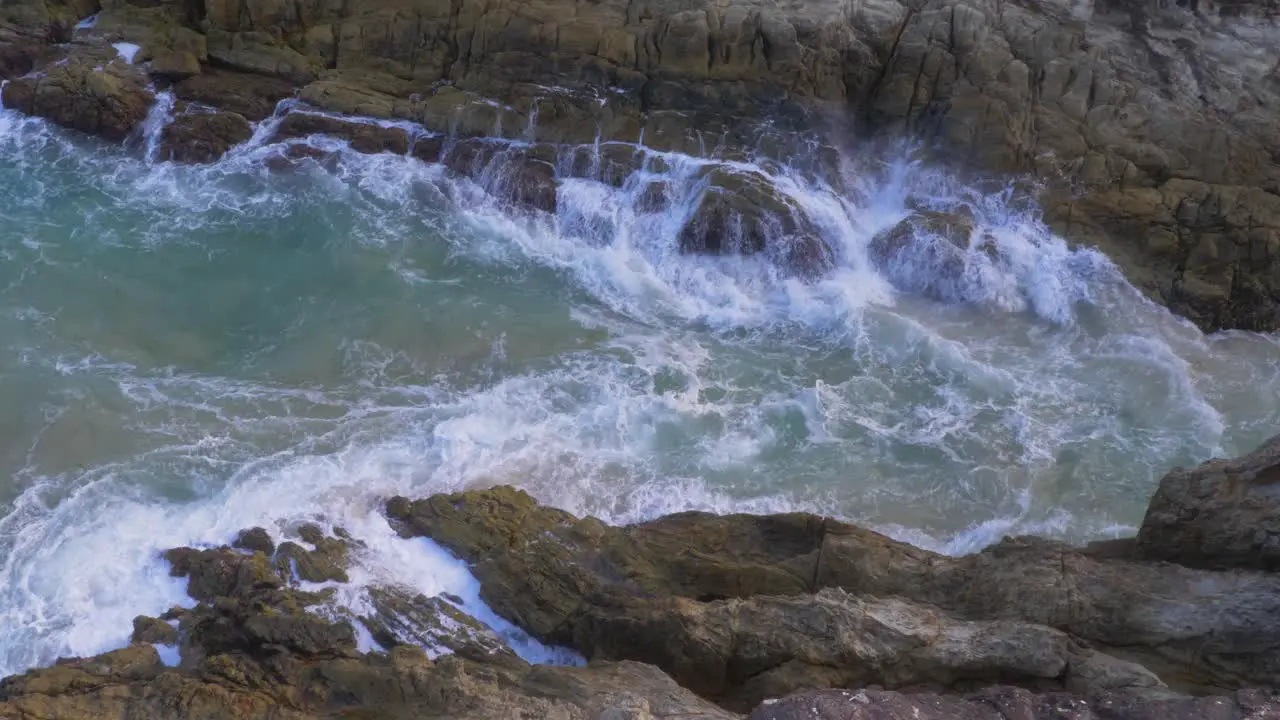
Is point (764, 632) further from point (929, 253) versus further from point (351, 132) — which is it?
point (351, 132)

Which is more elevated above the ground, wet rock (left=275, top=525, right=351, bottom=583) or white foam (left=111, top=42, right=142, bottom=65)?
white foam (left=111, top=42, right=142, bottom=65)

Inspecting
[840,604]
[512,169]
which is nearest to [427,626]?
[840,604]

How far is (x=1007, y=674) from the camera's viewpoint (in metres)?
9.71

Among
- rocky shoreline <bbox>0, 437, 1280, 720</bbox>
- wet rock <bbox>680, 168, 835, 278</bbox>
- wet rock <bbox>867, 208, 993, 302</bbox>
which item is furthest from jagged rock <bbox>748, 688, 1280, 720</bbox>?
wet rock <bbox>680, 168, 835, 278</bbox>

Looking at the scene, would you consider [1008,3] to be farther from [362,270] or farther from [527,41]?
[362,270]

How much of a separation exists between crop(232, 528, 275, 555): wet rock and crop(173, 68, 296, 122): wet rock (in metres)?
12.5

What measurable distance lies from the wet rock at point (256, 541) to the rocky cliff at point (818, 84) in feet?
34.5

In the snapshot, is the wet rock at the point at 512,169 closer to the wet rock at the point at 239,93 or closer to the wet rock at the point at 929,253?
the wet rock at the point at 239,93

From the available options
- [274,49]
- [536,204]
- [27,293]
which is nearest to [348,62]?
[274,49]

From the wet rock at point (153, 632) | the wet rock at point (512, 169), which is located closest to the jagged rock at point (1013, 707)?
the wet rock at point (153, 632)

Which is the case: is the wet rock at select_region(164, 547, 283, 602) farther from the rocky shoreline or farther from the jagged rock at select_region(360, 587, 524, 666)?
the jagged rock at select_region(360, 587, 524, 666)

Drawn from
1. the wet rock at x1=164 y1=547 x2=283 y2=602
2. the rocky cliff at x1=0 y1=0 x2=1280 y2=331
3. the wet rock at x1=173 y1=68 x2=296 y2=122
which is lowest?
the wet rock at x1=164 y1=547 x2=283 y2=602

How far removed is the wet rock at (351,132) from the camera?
74.9 ft

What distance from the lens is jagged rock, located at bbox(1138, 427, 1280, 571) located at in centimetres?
1035
